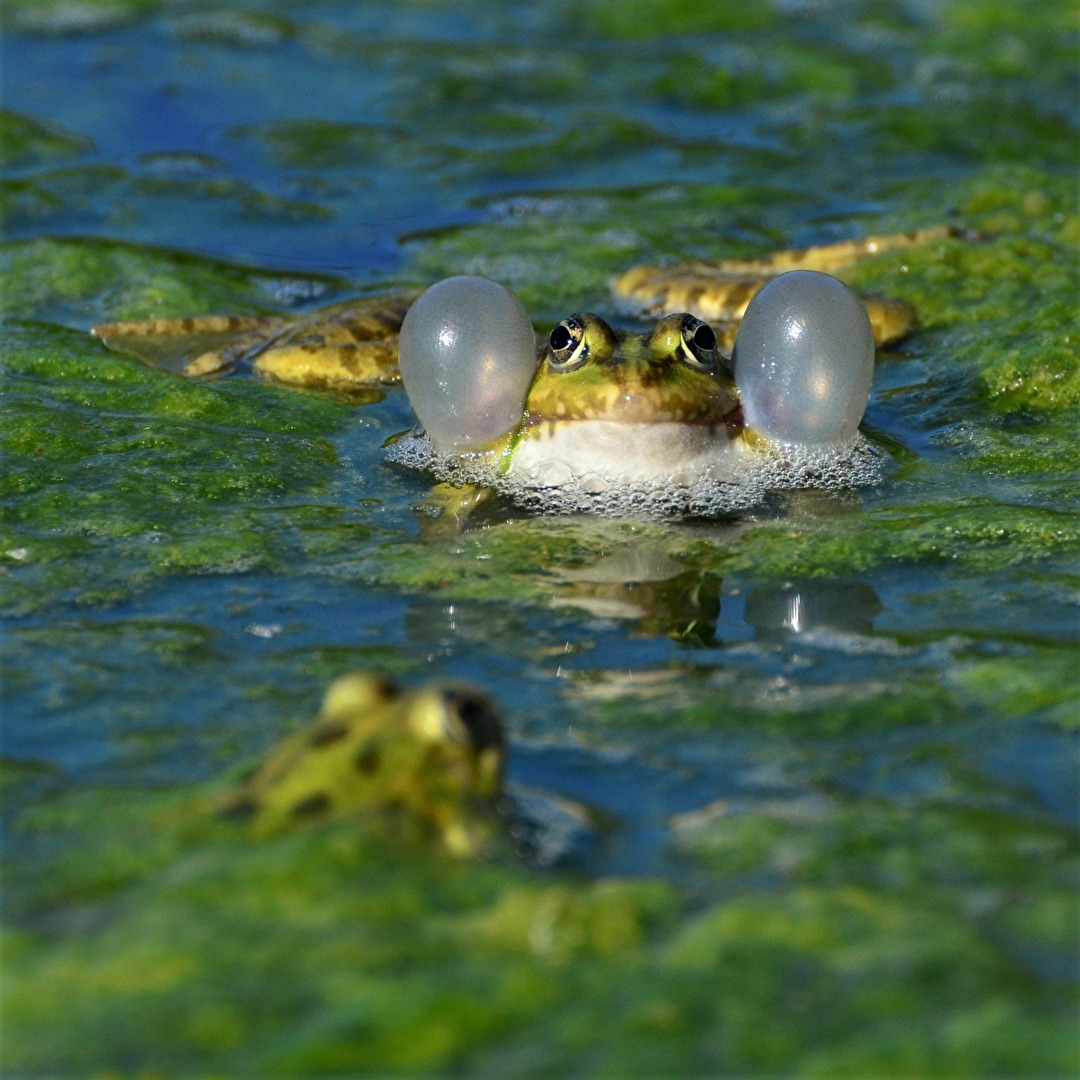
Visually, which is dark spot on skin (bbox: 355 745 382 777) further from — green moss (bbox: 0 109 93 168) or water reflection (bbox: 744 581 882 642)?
green moss (bbox: 0 109 93 168)

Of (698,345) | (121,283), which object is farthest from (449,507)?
(121,283)

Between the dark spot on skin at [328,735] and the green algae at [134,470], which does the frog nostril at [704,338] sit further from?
the dark spot on skin at [328,735]

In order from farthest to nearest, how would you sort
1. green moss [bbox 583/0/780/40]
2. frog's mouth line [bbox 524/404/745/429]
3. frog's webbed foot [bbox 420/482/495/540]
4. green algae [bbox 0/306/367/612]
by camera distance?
1. green moss [bbox 583/0/780/40]
2. frog's mouth line [bbox 524/404/745/429]
3. frog's webbed foot [bbox 420/482/495/540]
4. green algae [bbox 0/306/367/612]

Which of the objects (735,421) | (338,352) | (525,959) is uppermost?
(338,352)

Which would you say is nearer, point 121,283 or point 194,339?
point 194,339

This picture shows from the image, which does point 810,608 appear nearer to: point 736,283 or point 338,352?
point 338,352

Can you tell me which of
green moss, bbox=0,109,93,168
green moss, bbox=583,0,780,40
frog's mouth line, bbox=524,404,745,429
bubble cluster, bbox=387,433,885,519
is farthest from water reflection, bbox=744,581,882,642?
green moss, bbox=583,0,780,40
